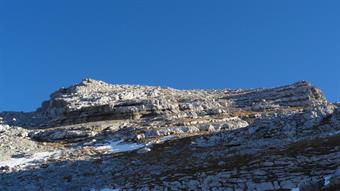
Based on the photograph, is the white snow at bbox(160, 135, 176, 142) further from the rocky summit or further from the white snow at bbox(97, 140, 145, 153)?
the white snow at bbox(97, 140, 145, 153)

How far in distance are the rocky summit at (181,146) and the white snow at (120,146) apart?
0.10m

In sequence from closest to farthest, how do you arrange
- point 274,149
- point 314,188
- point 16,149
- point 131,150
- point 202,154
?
point 314,188 < point 274,149 < point 202,154 < point 131,150 < point 16,149

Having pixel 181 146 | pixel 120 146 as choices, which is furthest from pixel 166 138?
pixel 181 146

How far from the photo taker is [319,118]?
42.4 m

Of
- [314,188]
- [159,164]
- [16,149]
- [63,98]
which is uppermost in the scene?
[63,98]

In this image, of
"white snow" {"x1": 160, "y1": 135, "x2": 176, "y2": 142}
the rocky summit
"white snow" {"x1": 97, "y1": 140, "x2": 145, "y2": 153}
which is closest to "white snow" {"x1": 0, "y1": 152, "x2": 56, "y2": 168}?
the rocky summit

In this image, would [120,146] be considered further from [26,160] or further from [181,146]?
[181,146]

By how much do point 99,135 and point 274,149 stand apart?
2653cm

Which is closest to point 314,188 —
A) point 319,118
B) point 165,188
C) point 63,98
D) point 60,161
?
point 165,188

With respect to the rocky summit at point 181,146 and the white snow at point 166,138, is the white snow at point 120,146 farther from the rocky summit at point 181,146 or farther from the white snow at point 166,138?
the white snow at point 166,138

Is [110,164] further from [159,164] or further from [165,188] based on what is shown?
[165,188]

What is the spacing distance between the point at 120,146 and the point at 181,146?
8.69 meters

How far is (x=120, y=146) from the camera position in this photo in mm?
51656

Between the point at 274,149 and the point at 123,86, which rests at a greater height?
the point at 123,86
